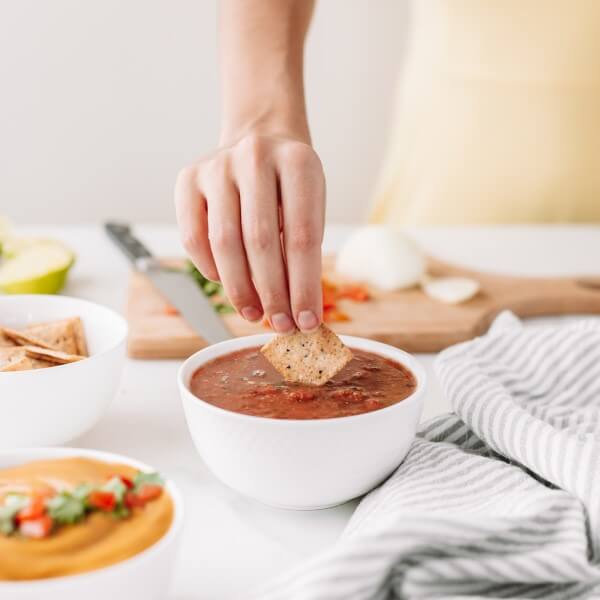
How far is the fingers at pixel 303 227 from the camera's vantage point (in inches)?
53.3

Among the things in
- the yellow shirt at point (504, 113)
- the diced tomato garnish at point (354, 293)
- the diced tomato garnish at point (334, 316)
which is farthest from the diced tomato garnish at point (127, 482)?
the yellow shirt at point (504, 113)

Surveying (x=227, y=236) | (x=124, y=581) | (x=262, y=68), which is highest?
(x=262, y=68)

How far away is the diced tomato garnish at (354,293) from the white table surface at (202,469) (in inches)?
10.4

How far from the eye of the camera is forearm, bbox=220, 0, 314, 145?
69.4 inches

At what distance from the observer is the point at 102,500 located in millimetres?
951

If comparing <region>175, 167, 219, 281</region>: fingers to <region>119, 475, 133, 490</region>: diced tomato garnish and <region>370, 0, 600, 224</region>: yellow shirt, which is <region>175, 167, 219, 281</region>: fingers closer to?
<region>119, 475, 133, 490</region>: diced tomato garnish

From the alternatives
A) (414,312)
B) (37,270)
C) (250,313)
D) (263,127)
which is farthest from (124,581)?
(37,270)

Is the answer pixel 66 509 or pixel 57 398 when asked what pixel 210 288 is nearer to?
pixel 57 398

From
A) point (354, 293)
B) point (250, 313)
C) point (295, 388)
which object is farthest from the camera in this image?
point (354, 293)

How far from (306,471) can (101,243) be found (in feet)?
5.49

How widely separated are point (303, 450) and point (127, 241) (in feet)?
4.35

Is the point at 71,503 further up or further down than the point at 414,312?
further up

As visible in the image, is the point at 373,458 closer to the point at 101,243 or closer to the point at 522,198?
the point at 101,243

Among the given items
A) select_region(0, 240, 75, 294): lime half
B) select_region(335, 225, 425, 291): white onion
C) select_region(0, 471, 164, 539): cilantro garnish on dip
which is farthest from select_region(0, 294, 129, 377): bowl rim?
select_region(335, 225, 425, 291): white onion
